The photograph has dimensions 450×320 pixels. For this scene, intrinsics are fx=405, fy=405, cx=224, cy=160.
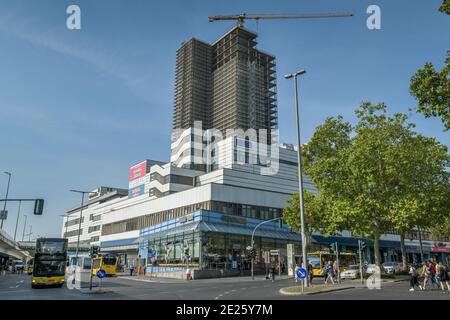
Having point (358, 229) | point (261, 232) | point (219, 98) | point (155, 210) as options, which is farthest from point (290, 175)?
point (219, 98)

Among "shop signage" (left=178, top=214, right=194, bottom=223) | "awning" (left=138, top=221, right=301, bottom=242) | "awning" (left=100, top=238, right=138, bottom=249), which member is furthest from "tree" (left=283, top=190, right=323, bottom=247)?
"awning" (left=100, top=238, right=138, bottom=249)

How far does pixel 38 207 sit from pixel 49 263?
498 centimetres

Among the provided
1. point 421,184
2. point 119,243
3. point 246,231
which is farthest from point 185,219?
point 119,243

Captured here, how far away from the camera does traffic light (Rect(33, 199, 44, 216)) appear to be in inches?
1158

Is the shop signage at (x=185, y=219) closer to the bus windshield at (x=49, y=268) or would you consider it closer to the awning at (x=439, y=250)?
the bus windshield at (x=49, y=268)

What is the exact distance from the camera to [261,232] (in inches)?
2140

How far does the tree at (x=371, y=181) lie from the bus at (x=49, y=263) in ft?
73.5

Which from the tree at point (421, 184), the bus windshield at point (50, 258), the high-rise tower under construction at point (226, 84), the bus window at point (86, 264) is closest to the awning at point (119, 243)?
the bus window at point (86, 264)

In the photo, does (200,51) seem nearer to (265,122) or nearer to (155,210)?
(265,122)

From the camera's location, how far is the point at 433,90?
17156 mm

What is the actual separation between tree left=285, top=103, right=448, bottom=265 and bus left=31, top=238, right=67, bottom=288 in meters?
22.4

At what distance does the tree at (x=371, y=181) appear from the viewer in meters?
32.8

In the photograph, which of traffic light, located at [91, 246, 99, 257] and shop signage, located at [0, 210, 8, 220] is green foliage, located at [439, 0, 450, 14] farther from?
shop signage, located at [0, 210, 8, 220]
